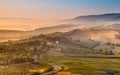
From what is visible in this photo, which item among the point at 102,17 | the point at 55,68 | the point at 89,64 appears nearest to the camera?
the point at 55,68

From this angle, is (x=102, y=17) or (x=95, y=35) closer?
(x=95, y=35)

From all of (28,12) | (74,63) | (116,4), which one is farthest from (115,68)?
(28,12)

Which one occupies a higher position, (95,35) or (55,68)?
(95,35)

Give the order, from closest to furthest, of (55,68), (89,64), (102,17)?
(55,68) < (89,64) < (102,17)

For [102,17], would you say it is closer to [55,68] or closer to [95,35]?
[95,35]

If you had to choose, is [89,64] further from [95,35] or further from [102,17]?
[102,17]

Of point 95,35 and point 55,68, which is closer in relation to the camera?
point 55,68

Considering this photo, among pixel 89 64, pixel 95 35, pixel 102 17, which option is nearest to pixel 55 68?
pixel 89 64

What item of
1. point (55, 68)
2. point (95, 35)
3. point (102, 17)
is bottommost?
point (55, 68)

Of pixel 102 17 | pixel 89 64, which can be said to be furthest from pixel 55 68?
pixel 102 17

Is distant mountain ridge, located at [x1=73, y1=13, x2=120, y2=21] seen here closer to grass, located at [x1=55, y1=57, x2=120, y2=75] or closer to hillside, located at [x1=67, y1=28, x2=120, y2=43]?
hillside, located at [x1=67, y1=28, x2=120, y2=43]

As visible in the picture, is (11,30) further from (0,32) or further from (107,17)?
(107,17)
